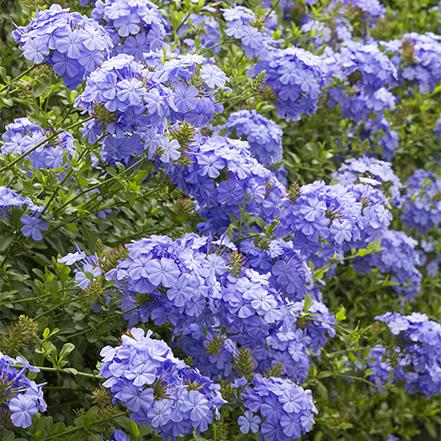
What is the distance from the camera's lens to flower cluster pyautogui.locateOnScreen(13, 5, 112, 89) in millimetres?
1704

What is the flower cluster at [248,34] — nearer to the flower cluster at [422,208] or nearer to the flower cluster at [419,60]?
the flower cluster at [419,60]

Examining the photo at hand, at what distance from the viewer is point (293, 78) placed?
2.46 metres

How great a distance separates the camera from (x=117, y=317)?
80.6 inches

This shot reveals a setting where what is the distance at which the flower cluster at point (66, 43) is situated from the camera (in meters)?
1.70

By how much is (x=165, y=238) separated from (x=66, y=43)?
717 millimetres

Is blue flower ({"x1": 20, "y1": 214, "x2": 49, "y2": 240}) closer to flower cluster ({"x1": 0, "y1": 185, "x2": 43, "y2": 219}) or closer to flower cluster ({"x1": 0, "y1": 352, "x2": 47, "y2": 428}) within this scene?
flower cluster ({"x1": 0, "y1": 185, "x2": 43, "y2": 219})

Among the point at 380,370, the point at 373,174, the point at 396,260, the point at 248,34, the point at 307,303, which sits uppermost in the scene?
the point at 248,34

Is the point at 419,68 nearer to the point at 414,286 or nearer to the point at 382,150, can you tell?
the point at 382,150

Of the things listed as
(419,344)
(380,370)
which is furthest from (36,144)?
(380,370)

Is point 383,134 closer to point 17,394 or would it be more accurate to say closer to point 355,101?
point 355,101

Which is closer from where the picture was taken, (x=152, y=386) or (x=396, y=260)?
(x=152, y=386)

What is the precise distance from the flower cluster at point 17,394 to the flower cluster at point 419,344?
1.98 m

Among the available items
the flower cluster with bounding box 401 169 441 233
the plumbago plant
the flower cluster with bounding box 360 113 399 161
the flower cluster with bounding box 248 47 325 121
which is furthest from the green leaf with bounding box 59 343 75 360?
the flower cluster with bounding box 401 169 441 233

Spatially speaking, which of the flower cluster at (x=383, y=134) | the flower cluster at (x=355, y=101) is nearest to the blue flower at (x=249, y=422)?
the flower cluster at (x=355, y=101)
